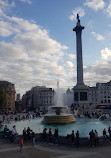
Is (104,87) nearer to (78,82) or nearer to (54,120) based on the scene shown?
(78,82)

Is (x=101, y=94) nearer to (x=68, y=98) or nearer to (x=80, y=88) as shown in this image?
(x=68, y=98)

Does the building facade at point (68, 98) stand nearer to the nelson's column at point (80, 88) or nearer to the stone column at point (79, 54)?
the nelson's column at point (80, 88)

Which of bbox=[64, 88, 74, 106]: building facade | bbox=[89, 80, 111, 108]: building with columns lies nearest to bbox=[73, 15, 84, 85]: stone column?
bbox=[89, 80, 111, 108]: building with columns

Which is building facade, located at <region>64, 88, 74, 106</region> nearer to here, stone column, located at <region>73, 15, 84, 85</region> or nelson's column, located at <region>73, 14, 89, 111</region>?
nelson's column, located at <region>73, 14, 89, 111</region>

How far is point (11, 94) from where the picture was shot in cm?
10606

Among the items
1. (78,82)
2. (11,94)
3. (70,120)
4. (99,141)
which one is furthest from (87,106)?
(99,141)

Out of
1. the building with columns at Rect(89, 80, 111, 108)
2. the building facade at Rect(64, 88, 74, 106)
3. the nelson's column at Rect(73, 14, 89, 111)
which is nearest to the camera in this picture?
the nelson's column at Rect(73, 14, 89, 111)

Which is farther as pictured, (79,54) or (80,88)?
(79,54)

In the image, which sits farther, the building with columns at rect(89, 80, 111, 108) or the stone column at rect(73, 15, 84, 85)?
the building with columns at rect(89, 80, 111, 108)

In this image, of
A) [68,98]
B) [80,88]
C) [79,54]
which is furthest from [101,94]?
[79,54]

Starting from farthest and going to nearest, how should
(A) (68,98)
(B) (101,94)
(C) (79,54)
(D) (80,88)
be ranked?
(A) (68,98) < (B) (101,94) < (C) (79,54) < (D) (80,88)

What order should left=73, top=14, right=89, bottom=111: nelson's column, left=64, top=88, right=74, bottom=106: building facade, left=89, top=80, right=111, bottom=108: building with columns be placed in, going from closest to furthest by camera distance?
left=73, top=14, right=89, bottom=111: nelson's column < left=89, top=80, right=111, bottom=108: building with columns < left=64, top=88, right=74, bottom=106: building facade

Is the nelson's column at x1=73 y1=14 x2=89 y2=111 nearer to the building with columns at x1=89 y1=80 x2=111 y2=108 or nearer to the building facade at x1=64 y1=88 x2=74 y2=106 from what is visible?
the building with columns at x1=89 y1=80 x2=111 y2=108

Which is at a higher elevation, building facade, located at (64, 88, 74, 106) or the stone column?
the stone column
